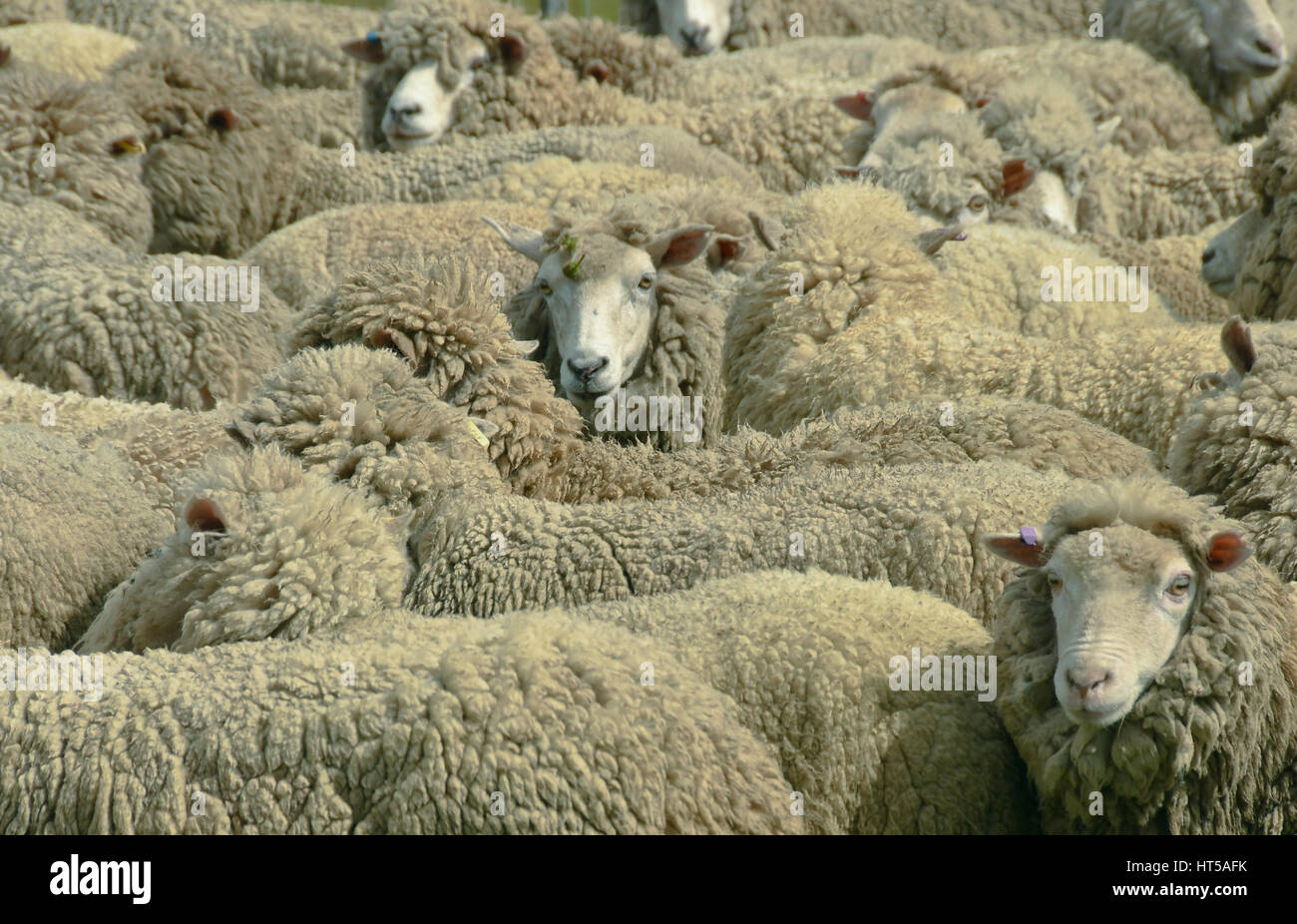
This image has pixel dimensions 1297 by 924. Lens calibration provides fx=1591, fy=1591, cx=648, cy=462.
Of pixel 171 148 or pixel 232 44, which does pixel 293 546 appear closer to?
pixel 171 148

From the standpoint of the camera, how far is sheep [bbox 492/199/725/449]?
4637mm

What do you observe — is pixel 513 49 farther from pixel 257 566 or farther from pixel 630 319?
pixel 257 566

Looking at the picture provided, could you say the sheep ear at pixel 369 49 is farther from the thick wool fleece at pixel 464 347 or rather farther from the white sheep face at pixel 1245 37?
the white sheep face at pixel 1245 37

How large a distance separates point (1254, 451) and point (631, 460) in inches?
60.7

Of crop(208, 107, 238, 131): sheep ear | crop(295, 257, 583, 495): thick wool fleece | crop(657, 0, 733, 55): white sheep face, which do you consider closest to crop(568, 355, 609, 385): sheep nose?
crop(295, 257, 583, 495): thick wool fleece

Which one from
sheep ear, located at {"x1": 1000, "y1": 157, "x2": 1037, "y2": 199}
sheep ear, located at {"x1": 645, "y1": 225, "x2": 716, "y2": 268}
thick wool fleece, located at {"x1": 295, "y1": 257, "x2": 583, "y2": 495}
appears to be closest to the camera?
thick wool fleece, located at {"x1": 295, "y1": 257, "x2": 583, "y2": 495}

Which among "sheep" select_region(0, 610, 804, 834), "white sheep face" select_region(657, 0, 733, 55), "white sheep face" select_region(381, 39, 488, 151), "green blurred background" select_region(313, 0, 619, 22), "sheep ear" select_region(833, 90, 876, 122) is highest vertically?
"green blurred background" select_region(313, 0, 619, 22)

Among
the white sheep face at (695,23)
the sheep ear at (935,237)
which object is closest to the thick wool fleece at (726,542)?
the sheep ear at (935,237)

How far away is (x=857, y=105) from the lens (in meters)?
7.25

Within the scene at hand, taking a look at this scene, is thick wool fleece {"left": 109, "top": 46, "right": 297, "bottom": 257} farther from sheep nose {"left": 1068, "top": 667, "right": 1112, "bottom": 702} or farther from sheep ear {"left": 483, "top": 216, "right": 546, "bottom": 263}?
sheep nose {"left": 1068, "top": 667, "right": 1112, "bottom": 702}

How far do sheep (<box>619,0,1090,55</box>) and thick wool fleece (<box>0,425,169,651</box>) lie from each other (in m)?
6.55

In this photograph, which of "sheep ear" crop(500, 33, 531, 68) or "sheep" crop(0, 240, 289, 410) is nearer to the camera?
"sheep" crop(0, 240, 289, 410)

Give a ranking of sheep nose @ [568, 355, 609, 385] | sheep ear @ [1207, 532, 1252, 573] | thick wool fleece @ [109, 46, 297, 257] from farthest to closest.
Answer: thick wool fleece @ [109, 46, 297, 257]
sheep nose @ [568, 355, 609, 385]
sheep ear @ [1207, 532, 1252, 573]

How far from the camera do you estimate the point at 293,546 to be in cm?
321
